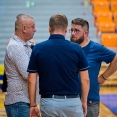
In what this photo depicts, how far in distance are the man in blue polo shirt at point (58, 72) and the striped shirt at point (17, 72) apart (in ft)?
0.99

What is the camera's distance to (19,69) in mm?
3436

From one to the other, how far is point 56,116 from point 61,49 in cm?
48

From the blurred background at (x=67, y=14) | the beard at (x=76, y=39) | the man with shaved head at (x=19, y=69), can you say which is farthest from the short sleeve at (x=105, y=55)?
the blurred background at (x=67, y=14)

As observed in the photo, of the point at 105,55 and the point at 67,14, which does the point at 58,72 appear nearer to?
the point at 105,55

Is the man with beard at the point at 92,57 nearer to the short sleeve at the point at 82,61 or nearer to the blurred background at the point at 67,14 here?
the short sleeve at the point at 82,61

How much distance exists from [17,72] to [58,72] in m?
0.51

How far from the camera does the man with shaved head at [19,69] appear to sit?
345 centimetres

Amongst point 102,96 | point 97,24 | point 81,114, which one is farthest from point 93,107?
point 97,24

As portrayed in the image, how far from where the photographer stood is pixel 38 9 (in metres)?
14.2

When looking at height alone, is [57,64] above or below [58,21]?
below

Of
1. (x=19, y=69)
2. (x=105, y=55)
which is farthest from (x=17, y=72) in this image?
(x=105, y=55)

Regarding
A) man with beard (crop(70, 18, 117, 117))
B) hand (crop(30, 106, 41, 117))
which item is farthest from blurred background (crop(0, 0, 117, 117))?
hand (crop(30, 106, 41, 117))

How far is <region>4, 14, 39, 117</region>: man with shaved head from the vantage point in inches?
136

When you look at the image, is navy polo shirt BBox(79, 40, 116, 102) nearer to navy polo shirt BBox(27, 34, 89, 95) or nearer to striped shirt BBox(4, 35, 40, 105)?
striped shirt BBox(4, 35, 40, 105)
